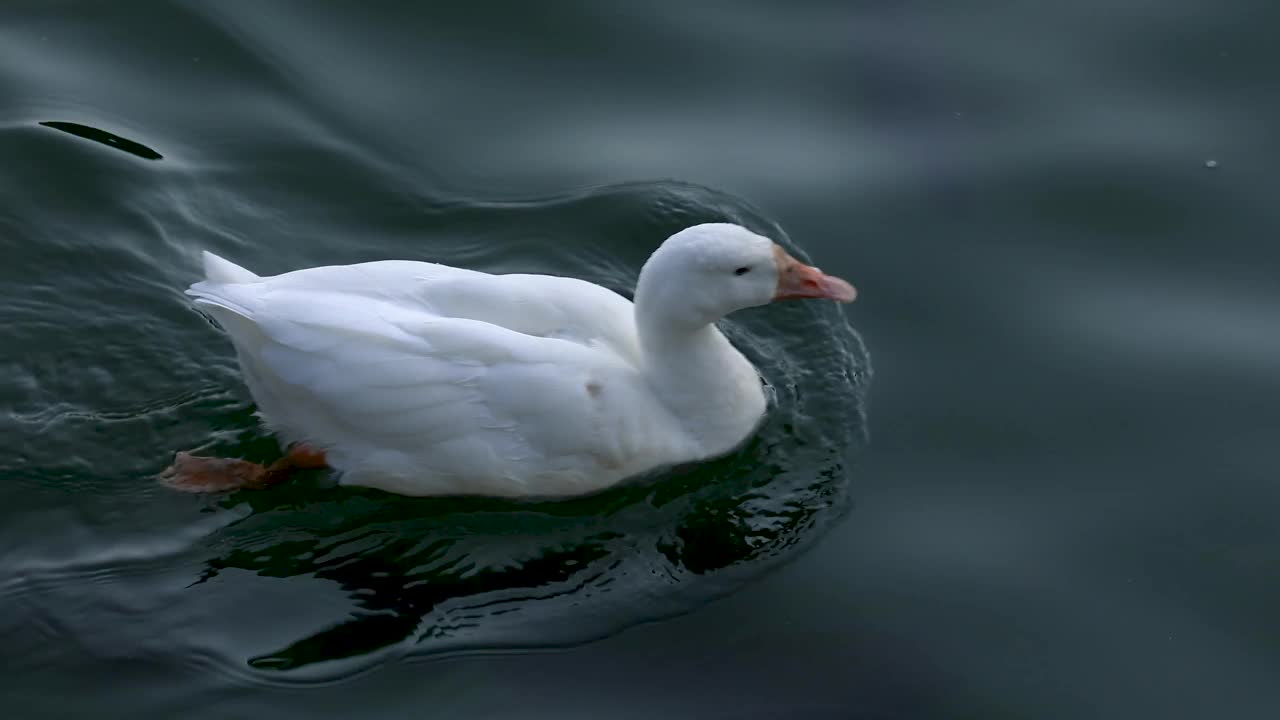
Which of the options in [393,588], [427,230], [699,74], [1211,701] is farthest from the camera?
[699,74]

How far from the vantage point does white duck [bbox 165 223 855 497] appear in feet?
17.4

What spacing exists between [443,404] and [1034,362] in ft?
8.18

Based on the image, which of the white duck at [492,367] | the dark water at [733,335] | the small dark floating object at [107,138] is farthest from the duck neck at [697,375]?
the small dark floating object at [107,138]

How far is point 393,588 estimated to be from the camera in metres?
5.33

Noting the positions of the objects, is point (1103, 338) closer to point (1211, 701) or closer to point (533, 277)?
point (1211, 701)

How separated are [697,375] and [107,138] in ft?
10.9

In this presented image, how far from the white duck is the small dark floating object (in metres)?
1.74

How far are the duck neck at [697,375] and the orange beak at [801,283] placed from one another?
0.33 metres

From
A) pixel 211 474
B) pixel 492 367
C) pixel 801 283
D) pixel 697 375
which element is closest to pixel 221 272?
pixel 211 474

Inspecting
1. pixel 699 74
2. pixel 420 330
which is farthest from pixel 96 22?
→ pixel 420 330

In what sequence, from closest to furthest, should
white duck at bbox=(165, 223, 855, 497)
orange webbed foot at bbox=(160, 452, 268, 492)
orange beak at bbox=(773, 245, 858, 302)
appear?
white duck at bbox=(165, 223, 855, 497)
orange beak at bbox=(773, 245, 858, 302)
orange webbed foot at bbox=(160, 452, 268, 492)

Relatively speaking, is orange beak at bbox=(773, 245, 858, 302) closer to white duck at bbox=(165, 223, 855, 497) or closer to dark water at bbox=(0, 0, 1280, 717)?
white duck at bbox=(165, 223, 855, 497)

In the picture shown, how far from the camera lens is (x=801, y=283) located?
545 centimetres

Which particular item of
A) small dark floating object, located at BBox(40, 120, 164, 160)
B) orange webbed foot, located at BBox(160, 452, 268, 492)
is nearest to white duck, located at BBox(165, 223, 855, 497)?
orange webbed foot, located at BBox(160, 452, 268, 492)
